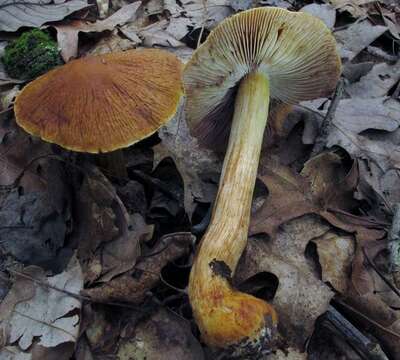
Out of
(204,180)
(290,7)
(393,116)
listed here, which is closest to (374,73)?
(393,116)

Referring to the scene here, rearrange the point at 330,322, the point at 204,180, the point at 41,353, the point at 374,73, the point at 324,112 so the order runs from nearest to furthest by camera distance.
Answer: the point at 41,353 < the point at 330,322 < the point at 204,180 < the point at 324,112 < the point at 374,73

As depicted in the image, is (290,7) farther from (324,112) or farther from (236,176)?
(236,176)

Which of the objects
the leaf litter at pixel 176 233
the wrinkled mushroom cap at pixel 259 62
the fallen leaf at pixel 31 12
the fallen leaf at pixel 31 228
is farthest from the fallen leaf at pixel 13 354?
the fallen leaf at pixel 31 12

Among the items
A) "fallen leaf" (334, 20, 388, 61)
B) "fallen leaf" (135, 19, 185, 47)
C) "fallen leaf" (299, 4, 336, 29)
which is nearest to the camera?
"fallen leaf" (135, 19, 185, 47)

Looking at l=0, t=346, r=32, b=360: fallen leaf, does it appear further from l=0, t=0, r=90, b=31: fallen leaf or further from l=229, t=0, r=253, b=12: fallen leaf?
l=229, t=0, r=253, b=12: fallen leaf

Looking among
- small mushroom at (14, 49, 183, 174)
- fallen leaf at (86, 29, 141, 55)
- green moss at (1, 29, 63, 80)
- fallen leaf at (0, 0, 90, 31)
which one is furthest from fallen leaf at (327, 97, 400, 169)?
fallen leaf at (0, 0, 90, 31)

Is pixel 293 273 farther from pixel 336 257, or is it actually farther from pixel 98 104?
pixel 98 104
